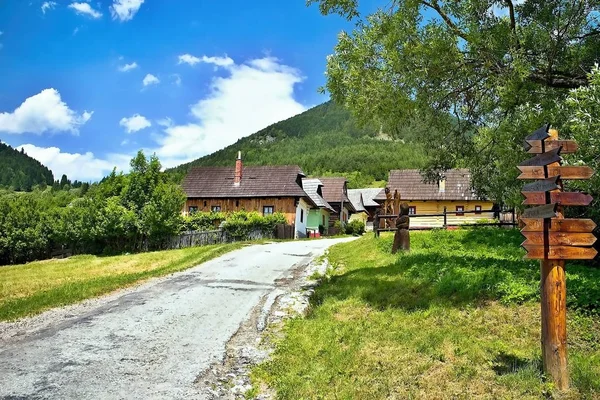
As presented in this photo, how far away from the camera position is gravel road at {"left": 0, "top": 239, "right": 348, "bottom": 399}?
5.33 meters

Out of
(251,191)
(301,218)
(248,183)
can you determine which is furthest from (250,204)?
(301,218)

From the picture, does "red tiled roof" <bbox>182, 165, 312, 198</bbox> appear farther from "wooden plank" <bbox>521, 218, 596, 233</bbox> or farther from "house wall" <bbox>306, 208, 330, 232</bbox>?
"wooden plank" <bbox>521, 218, 596, 233</bbox>

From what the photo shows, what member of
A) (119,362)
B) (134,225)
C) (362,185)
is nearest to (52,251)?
(134,225)

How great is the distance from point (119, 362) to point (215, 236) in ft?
84.6

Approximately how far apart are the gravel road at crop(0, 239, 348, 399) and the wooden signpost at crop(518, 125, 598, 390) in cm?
413

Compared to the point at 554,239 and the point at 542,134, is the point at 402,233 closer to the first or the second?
the point at 542,134

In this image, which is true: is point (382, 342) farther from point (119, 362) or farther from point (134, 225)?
point (134, 225)

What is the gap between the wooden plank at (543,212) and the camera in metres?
5.45

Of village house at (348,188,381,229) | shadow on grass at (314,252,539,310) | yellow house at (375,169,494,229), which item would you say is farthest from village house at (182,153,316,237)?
shadow on grass at (314,252,539,310)

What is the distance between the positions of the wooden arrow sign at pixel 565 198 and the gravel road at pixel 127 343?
15.3 ft

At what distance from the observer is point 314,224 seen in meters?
49.1

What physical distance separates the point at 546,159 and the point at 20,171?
5719 inches

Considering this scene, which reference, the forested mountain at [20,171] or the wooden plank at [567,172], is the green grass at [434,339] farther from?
the forested mountain at [20,171]

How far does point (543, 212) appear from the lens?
5586mm
